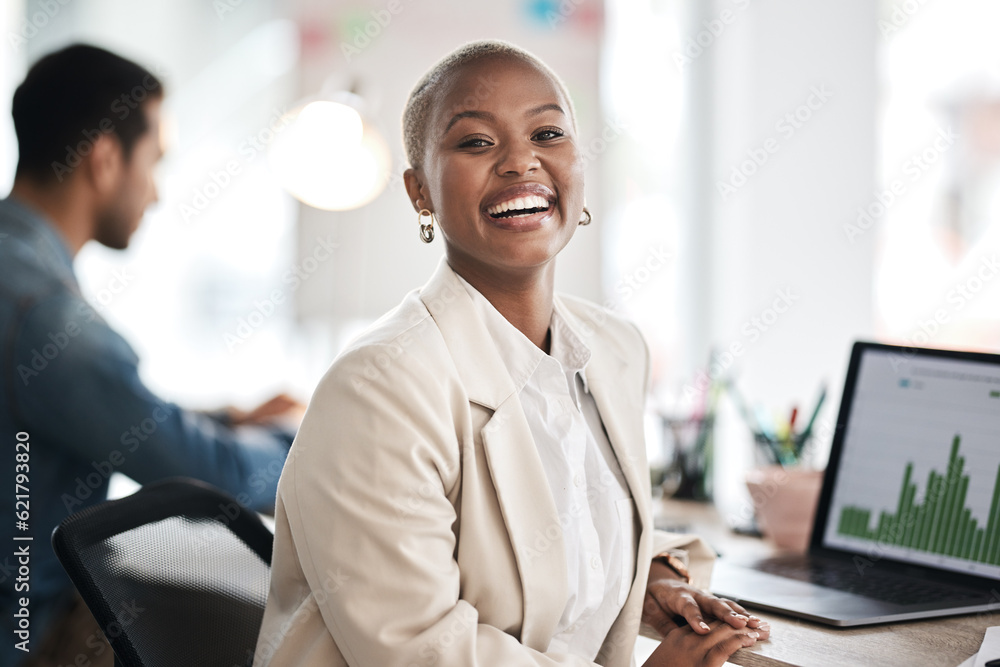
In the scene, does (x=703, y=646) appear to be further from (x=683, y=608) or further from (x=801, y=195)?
(x=801, y=195)

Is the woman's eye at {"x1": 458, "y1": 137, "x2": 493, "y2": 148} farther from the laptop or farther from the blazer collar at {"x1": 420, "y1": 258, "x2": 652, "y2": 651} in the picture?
the laptop

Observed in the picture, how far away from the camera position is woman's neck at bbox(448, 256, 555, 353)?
1.22 meters

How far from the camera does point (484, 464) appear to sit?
1080 mm

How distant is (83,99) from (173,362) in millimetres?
2399

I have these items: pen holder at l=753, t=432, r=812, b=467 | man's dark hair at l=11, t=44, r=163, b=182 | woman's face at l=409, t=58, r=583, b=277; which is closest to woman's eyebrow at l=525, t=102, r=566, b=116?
woman's face at l=409, t=58, r=583, b=277

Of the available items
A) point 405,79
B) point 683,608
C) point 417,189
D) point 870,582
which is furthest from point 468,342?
point 405,79

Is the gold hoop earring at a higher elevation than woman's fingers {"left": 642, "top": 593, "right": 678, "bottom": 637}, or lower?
higher

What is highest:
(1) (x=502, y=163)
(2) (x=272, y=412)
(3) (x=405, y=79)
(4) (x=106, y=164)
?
(3) (x=405, y=79)

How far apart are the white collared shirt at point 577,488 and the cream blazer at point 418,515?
0.15ft

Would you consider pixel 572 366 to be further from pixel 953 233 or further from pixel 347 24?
pixel 347 24

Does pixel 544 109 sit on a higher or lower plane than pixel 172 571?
higher

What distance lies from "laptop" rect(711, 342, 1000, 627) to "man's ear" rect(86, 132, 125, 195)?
1.46 metres

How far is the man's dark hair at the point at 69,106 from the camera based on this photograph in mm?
1903

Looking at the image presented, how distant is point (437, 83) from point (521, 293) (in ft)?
0.98
